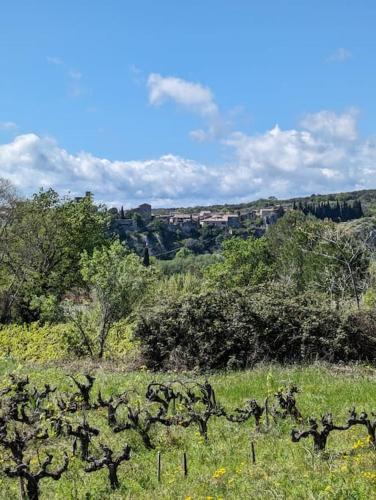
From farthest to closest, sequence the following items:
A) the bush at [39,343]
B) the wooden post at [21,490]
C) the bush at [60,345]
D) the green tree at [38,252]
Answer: the green tree at [38,252] < the bush at [39,343] < the bush at [60,345] < the wooden post at [21,490]

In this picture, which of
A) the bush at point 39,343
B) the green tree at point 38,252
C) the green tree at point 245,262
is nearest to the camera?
the bush at point 39,343

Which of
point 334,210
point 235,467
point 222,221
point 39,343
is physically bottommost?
point 39,343

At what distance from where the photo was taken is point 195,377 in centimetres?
1184

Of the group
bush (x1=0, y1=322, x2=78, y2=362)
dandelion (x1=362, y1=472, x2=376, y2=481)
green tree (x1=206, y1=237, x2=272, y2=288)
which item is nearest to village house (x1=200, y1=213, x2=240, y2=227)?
green tree (x1=206, y1=237, x2=272, y2=288)

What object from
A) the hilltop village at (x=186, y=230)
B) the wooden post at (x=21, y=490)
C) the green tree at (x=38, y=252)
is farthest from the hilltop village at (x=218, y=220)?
the wooden post at (x=21, y=490)

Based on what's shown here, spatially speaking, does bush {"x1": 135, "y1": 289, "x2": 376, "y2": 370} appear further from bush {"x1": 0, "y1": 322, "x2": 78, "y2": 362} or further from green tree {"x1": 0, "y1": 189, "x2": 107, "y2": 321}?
green tree {"x1": 0, "y1": 189, "x2": 107, "y2": 321}

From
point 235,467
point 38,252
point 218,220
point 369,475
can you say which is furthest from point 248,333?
point 218,220

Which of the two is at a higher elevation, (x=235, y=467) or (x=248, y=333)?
(x=248, y=333)

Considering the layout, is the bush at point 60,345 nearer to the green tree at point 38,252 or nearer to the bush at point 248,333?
the bush at point 248,333

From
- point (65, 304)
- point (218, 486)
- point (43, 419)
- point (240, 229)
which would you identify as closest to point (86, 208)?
point (65, 304)

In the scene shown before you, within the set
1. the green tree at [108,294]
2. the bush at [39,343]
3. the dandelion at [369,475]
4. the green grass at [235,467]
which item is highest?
the green tree at [108,294]

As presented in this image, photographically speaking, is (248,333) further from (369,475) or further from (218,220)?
(218,220)

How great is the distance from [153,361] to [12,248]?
15463 millimetres

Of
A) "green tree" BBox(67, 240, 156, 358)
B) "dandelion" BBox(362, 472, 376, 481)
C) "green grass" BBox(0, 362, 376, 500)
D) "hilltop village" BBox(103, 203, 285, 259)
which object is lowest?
"green grass" BBox(0, 362, 376, 500)
